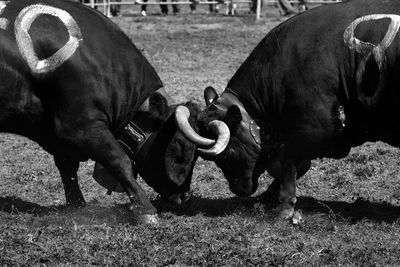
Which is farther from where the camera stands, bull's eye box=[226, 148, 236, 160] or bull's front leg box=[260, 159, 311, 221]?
bull's eye box=[226, 148, 236, 160]

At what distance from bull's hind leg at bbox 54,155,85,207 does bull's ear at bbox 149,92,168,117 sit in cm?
107

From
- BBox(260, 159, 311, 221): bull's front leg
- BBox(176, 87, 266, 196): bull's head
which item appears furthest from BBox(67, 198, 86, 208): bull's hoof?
BBox(260, 159, 311, 221): bull's front leg

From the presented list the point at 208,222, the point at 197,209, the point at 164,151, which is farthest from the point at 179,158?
the point at 208,222

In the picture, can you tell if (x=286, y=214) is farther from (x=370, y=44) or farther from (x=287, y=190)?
(x=370, y=44)

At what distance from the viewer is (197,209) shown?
10016 mm

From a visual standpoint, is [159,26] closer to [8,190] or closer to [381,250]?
[8,190]

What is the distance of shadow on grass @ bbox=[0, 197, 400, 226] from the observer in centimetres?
954

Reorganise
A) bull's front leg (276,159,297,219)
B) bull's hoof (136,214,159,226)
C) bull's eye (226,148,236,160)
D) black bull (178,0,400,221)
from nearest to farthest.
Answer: black bull (178,0,400,221), bull's hoof (136,214,159,226), bull's front leg (276,159,297,219), bull's eye (226,148,236,160)

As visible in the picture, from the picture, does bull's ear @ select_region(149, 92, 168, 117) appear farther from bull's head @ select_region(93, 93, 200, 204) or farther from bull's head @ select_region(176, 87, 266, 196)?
bull's head @ select_region(176, 87, 266, 196)

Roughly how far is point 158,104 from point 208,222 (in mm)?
1333

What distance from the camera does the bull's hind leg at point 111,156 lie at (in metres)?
9.16

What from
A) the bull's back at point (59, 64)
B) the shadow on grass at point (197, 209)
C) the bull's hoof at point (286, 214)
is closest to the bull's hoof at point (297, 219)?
the bull's hoof at point (286, 214)

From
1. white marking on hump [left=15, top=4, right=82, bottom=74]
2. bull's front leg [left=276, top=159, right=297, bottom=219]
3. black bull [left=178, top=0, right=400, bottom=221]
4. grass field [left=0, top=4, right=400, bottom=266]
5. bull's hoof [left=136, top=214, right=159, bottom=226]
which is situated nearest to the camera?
grass field [left=0, top=4, right=400, bottom=266]

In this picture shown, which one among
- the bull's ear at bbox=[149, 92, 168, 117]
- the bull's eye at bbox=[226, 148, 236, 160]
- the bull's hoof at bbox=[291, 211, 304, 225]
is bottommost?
the bull's hoof at bbox=[291, 211, 304, 225]
